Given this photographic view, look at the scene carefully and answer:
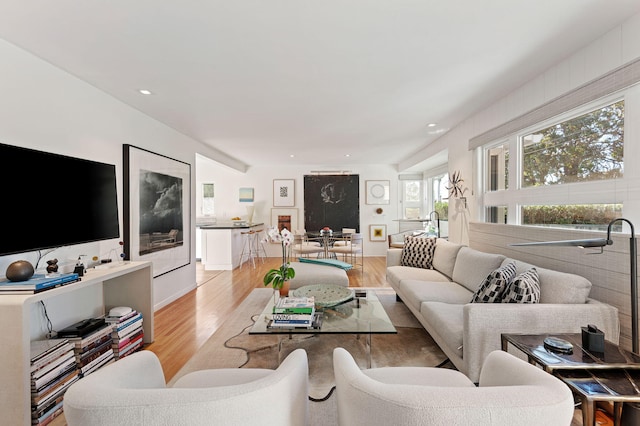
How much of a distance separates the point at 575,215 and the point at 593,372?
1551mm

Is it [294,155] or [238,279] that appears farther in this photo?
[294,155]

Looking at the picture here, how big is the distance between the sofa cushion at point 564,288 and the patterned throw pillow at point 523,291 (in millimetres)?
78

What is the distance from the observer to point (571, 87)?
95.3 inches

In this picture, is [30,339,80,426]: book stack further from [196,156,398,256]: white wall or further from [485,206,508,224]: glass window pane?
[196,156,398,256]: white wall

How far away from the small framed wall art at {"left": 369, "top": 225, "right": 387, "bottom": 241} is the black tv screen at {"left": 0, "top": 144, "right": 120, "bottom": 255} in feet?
20.2

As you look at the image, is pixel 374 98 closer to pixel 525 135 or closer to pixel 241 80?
pixel 241 80

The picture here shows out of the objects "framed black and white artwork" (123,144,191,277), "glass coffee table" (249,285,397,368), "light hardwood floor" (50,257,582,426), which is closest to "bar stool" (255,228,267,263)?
"light hardwood floor" (50,257,582,426)

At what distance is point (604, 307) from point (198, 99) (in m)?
3.82

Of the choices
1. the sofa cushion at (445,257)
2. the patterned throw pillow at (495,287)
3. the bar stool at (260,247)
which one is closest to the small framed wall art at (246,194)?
the bar stool at (260,247)

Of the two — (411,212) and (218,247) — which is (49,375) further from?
(411,212)

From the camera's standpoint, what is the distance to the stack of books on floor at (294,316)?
7.50ft

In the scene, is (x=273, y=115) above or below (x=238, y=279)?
above

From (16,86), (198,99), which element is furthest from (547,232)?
(16,86)

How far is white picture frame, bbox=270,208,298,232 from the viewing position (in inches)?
319
